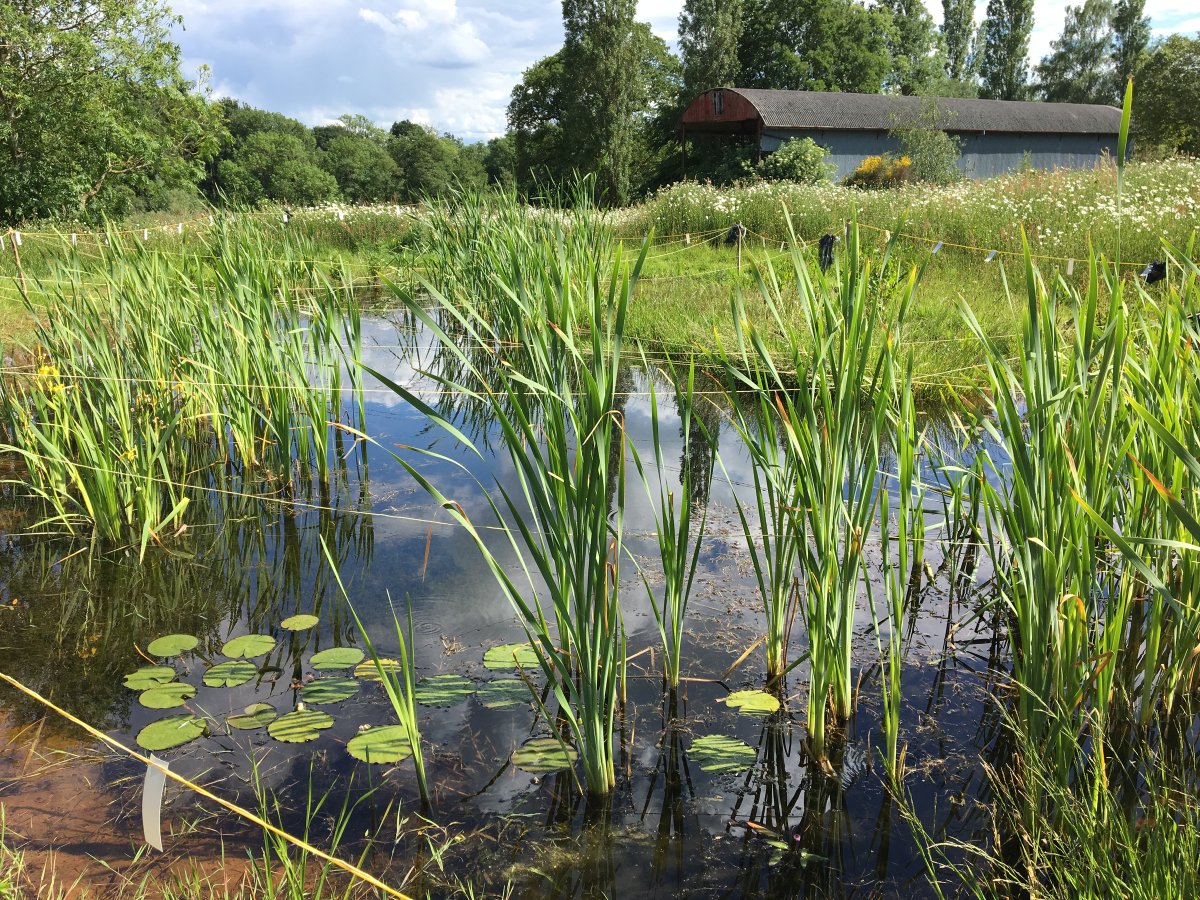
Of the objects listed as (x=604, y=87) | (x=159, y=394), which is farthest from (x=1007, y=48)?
→ (x=159, y=394)

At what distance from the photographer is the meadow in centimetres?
175

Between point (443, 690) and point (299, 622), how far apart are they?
2.19ft

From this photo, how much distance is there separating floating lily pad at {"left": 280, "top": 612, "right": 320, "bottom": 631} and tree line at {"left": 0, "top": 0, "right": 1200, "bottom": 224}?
3.60 m

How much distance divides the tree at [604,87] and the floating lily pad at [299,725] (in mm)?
30282

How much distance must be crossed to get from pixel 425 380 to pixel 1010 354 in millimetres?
3850

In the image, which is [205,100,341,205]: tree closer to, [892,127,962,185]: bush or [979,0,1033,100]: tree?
[979,0,1033,100]: tree

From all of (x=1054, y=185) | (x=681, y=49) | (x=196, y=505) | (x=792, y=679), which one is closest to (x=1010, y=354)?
(x=792, y=679)

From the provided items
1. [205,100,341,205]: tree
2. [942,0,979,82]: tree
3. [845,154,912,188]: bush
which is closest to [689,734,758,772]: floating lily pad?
[845,154,912,188]: bush

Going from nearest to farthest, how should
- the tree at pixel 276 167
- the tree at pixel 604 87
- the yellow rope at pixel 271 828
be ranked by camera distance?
the yellow rope at pixel 271 828 → the tree at pixel 604 87 → the tree at pixel 276 167

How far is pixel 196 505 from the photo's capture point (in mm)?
3867

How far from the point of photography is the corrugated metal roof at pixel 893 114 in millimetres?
24984

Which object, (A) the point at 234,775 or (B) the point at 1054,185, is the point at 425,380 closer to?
(A) the point at 234,775

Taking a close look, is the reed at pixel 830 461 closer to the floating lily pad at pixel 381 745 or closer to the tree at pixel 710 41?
the floating lily pad at pixel 381 745

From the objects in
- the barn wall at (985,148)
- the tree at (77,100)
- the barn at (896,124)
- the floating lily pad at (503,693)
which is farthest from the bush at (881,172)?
the floating lily pad at (503,693)
